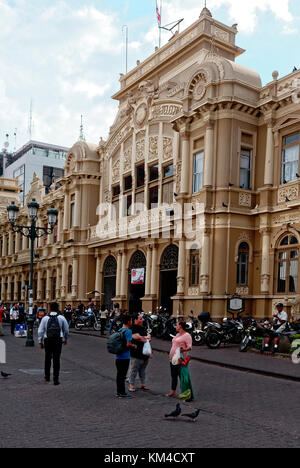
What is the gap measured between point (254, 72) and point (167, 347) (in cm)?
1322

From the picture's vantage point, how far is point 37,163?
246 feet

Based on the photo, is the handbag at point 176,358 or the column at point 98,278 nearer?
the handbag at point 176,358

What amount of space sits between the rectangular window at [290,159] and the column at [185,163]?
4517mm

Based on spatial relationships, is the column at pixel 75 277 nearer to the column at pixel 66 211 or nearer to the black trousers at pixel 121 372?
the column at pixel 66 211

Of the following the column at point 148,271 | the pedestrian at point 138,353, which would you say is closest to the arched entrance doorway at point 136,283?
the column at point 148,271

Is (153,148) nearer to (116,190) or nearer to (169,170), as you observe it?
(169,170)

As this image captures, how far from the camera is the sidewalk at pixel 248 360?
13594 mm

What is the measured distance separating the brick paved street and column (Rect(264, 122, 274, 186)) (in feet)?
35.6

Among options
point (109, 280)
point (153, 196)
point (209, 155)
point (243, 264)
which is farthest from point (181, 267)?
point (109, 280)

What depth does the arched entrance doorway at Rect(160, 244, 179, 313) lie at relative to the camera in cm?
2691

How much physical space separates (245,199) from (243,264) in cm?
285

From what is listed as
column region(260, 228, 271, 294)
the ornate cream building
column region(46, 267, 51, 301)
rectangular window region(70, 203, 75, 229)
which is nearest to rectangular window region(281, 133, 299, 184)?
the ornate cream building

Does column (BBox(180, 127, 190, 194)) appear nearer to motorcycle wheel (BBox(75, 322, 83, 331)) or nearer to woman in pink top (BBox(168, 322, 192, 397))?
motorcycle wheel (BBox(75, 322, 83, 331))

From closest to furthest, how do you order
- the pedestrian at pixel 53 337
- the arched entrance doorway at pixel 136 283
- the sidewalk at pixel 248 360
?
1. the pedestrian at pixel 53 337
2. the sidewalk at pixel 248 360
3. the arched entrance doorway at pixel 136 283
